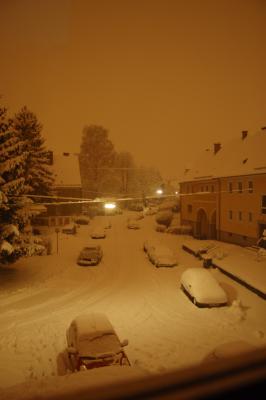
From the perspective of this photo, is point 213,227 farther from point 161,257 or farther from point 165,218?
point 161,257

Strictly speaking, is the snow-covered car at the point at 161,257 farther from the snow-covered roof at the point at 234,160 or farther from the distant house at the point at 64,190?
the distant house at the point at 64,190

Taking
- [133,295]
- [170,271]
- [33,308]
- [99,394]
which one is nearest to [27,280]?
[33,308]

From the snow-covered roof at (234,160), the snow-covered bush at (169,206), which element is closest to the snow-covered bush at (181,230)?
the snow-covered roof at (234,160)

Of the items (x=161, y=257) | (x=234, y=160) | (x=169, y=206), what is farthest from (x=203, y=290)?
(x=169, y=206)

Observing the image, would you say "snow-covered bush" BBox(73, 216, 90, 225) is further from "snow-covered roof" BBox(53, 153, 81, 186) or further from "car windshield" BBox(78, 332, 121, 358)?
"car windshield" BBox(78, 332, 121, 358)

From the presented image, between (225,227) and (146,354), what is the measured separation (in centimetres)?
2523

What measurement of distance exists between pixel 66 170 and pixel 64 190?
3.99m

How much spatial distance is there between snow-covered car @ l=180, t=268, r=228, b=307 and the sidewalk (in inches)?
108

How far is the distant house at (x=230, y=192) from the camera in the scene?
31.2m

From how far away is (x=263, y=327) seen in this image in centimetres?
1558

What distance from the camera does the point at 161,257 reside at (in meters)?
28.1

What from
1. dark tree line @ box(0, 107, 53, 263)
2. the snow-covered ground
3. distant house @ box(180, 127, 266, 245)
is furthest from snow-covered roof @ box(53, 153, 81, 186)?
dark tree line @ box(0, 107, 53, 263)

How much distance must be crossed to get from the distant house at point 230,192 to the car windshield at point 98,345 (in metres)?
16.4

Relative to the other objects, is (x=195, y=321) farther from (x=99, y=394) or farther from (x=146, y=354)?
(x=99, y=394)
